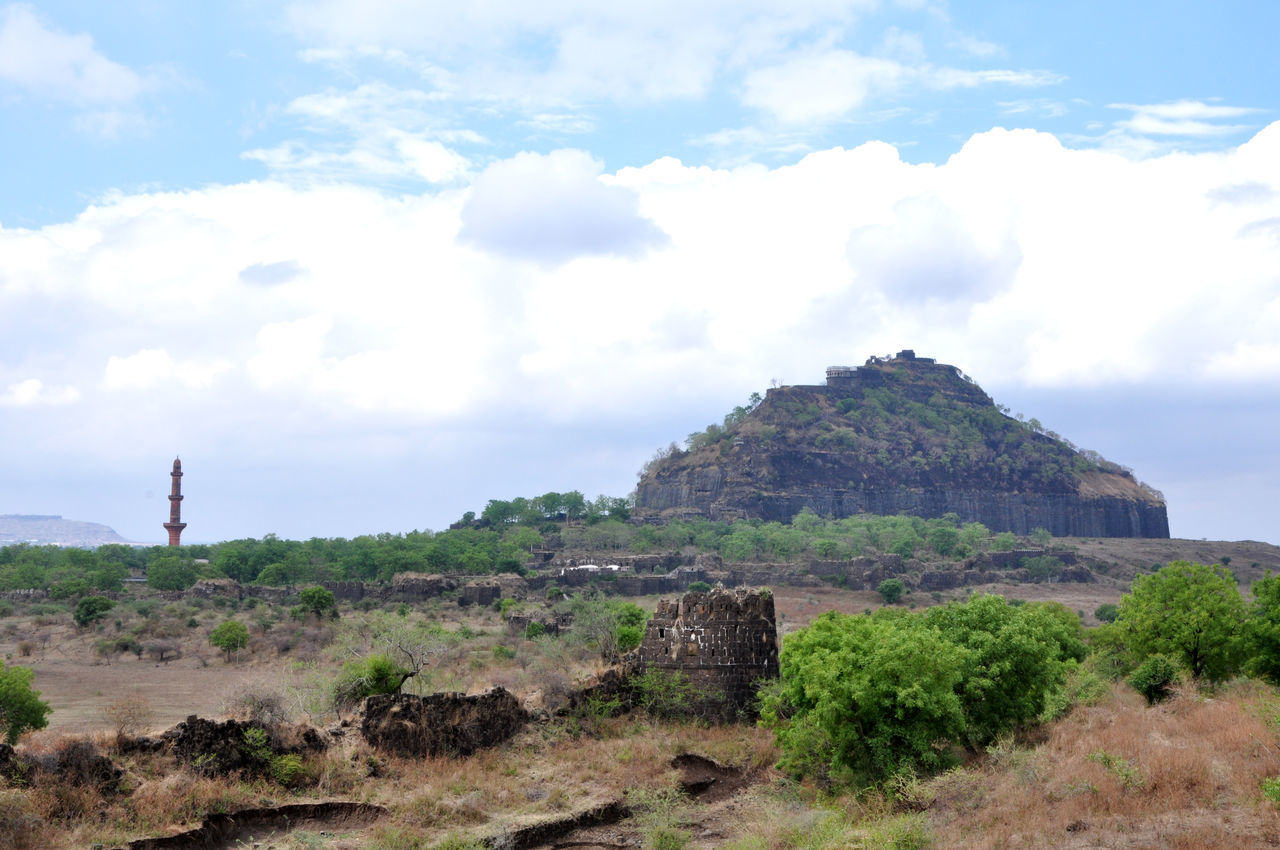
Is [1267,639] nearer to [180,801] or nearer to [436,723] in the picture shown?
[436,723]

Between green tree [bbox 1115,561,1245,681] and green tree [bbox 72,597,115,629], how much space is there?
42414mm

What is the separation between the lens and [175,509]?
112438 mm

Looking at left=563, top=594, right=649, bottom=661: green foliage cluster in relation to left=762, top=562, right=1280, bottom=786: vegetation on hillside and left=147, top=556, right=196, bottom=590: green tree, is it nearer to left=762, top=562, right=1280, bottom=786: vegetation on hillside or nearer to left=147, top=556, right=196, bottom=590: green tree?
left=762, top=562, right=1280, bottom=786: vegetation on hillside

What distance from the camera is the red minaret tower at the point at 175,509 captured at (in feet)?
365

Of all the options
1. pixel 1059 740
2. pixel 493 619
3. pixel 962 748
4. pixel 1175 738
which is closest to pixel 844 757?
pixel 962 748

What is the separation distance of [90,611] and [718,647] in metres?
36.9

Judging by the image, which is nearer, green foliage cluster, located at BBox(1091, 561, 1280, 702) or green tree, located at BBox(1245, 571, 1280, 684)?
green tree, located at BBox(1245, 571, 1280, 684)

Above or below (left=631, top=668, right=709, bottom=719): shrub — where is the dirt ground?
below

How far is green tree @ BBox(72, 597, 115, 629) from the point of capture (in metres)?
48.3

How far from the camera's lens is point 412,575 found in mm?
67250

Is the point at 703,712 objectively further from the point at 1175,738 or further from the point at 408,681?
the point at 1175,738

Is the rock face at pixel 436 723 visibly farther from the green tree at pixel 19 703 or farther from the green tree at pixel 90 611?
the green tree at pixel 90 611

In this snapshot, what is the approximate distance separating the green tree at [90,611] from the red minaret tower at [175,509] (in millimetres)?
63627

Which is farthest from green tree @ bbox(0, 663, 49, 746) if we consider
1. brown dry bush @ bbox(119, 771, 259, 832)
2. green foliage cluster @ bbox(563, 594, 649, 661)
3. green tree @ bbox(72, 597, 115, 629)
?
green tree @ bbox(72, 597, 115, 629)
